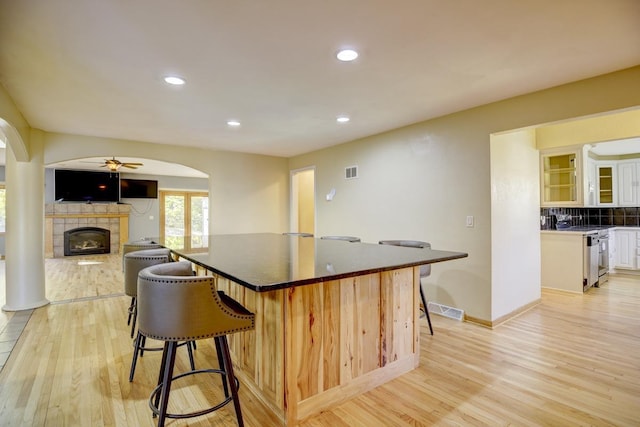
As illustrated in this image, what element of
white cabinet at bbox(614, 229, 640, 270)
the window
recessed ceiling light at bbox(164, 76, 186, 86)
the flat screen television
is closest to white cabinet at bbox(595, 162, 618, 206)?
white cabinet at bbox(614, 229, 640, 270)

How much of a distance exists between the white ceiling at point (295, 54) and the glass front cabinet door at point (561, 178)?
2.86 metres

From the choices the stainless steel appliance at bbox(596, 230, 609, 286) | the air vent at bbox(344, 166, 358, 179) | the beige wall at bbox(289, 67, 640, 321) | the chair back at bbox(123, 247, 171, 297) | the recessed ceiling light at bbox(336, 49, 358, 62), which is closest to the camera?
the recessed ceiling light at bbox(336, 49, 358, 62)

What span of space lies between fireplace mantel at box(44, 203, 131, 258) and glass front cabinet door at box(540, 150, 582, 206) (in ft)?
32.7

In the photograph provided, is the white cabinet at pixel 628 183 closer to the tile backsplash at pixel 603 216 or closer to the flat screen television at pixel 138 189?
the tile backsplash at pixel 603 216

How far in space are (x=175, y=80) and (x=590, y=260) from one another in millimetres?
5755

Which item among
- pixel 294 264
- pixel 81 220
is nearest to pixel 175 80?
pixel 294 264

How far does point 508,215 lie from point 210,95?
334 centimetres

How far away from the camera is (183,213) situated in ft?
34.2

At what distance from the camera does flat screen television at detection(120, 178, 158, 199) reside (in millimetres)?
9375

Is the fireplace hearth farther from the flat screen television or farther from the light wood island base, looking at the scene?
the light wood island base

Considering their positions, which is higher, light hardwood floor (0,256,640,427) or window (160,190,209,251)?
window (160,190,209,251)

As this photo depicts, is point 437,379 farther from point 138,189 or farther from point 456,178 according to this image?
point 138,189

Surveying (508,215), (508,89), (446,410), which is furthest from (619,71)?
(446,410)

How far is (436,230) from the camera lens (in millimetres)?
3885
